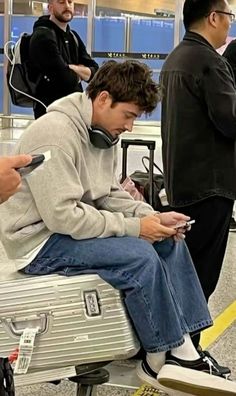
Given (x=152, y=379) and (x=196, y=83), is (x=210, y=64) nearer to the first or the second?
(x=196, y=83)

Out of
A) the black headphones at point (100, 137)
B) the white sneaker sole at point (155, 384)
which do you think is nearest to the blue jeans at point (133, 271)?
the white sneaker sole at point (155, 384)

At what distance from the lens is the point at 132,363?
9.18 feet

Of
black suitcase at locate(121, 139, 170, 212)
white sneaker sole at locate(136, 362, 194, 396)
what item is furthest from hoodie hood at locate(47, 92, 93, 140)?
black suitcase at locate(121, 139, 170, 212)

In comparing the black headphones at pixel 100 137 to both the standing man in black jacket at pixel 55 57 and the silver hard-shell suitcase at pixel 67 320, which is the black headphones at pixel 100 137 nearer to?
the silver hard-shell suitcase at pixel 67 320

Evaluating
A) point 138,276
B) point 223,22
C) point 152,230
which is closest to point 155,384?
point 138,276

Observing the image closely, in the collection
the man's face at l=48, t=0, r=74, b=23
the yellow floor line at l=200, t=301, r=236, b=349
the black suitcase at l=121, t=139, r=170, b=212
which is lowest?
the yellow floor line at l=200, t=301, r=236, b=349

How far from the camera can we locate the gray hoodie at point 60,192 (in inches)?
84.4

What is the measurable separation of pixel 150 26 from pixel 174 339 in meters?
10.0

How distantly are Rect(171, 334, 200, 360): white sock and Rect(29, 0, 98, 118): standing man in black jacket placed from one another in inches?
85.5

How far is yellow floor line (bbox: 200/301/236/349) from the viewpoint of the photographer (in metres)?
3.12

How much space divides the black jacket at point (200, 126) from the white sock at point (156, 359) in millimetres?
734

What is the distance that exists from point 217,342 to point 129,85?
4.39 feet

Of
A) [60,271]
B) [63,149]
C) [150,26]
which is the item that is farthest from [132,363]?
[150,26]

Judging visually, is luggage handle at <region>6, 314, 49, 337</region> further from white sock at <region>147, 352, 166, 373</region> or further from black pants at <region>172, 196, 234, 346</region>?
black pants at <region>172, 196, 234, 346</region>
